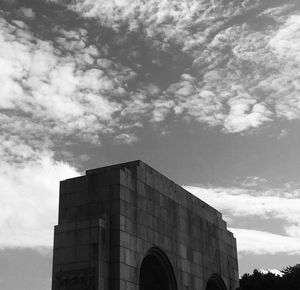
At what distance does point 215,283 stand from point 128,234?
485 inches

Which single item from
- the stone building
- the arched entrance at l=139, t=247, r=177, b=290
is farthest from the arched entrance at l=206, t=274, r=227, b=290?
the arched entrance at l=139, t=247, r=177, b=290

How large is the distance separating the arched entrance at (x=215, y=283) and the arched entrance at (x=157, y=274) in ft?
20.2

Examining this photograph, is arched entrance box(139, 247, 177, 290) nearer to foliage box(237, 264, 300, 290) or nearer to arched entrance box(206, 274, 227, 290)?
arched entrance box(206, 274, 227, 290)

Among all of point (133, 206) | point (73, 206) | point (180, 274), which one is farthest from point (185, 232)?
point (73, 206)

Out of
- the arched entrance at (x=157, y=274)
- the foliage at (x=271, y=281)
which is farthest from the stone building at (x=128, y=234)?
the foliage at (x=271, y=281)

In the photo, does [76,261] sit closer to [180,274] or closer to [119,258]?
[119,258]

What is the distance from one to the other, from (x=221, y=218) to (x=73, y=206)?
49.0 ft

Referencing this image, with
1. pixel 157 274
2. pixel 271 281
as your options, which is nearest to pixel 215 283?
pixel 271 281

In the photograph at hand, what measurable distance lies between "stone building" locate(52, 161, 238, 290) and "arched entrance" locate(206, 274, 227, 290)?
1131mm

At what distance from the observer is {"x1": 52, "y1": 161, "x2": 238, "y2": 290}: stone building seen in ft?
91.0

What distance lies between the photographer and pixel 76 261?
2766cm

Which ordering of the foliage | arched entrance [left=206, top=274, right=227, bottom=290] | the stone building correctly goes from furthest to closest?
arched entrance [left=206, top=274, right=227, bottom=290] → the foliage → the stone building

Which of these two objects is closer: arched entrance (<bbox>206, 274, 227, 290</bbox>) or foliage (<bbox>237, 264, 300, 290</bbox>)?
foliage (<bbox>237, 264, 300, 290</bbox>)

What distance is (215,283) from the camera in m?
39.3
